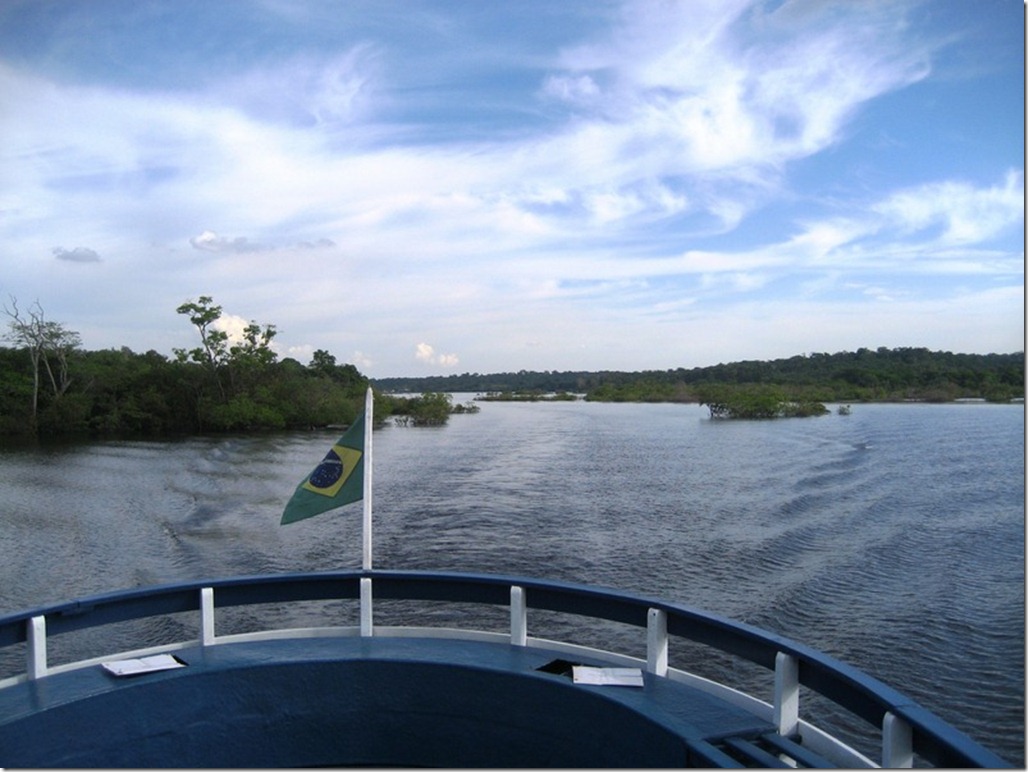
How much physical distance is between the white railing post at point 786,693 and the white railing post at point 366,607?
169 centimetres

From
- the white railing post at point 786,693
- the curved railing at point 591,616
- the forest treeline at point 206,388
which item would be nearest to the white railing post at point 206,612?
the curved railing at point 591,616

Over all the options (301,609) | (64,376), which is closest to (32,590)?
(301,609)

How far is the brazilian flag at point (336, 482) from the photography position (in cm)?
384

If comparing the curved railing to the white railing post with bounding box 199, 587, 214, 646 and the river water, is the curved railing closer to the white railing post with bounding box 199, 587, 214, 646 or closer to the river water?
the white railing post with bounding box 199, 587, 214, 646

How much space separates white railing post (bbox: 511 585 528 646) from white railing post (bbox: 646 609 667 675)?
1.72ft

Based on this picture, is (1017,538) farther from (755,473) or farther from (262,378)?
(262,378)

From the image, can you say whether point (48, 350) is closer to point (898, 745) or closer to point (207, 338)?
point (207, 338)

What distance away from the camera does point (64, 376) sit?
37562 millimetres

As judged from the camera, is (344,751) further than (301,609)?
No

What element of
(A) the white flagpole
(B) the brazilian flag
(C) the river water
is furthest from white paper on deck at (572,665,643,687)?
(C) the river water

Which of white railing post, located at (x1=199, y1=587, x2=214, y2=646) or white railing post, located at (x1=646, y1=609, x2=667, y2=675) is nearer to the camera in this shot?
white railing post, located at (x1=646, y1=609, x2=667, y2=675)

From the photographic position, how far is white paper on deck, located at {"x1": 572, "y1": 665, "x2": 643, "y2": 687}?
308 centimetres

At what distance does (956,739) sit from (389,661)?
2.02m

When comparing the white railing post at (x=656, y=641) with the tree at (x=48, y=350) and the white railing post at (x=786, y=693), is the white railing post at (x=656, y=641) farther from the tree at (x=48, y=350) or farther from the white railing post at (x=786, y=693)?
the tree at (x=48, y=350)
